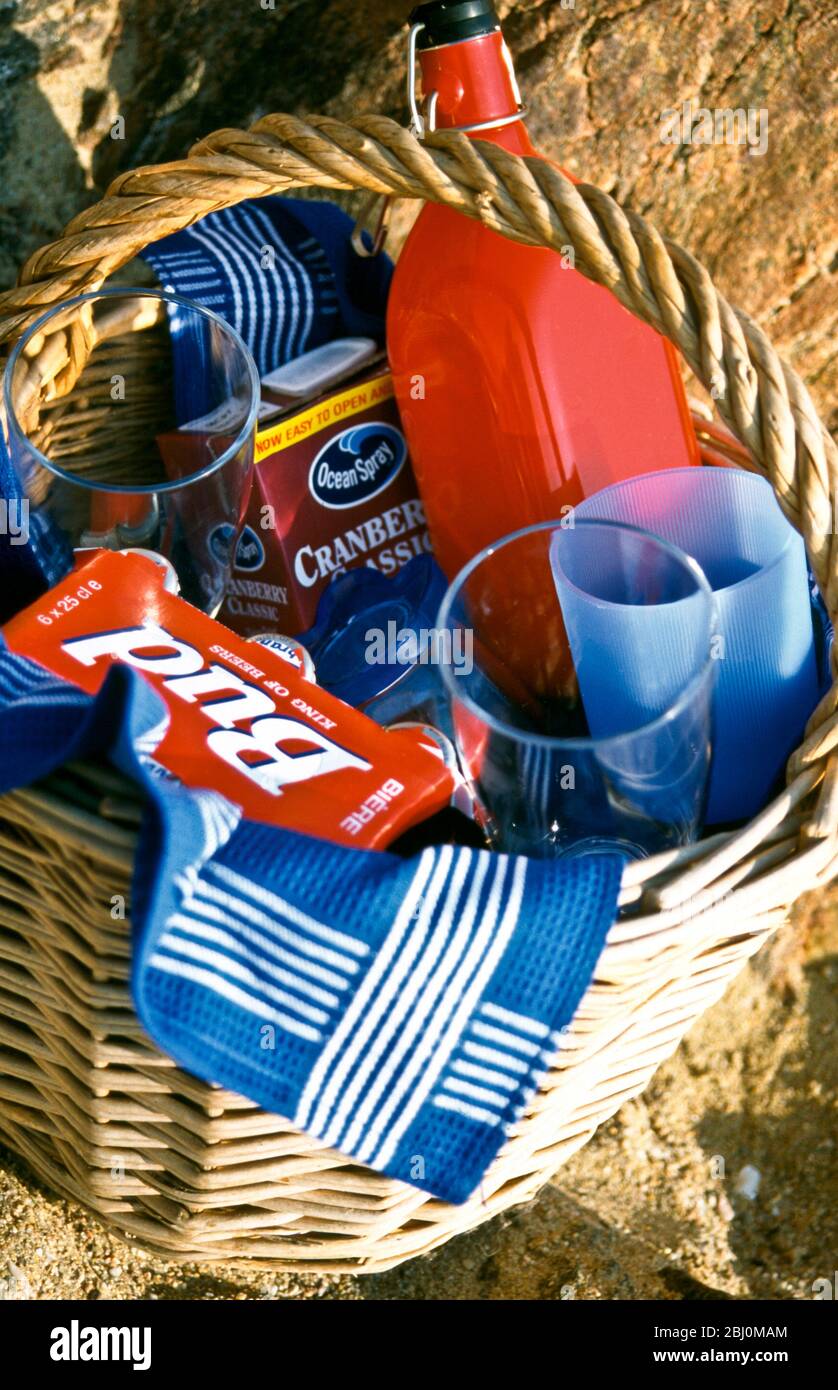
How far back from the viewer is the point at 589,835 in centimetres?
71

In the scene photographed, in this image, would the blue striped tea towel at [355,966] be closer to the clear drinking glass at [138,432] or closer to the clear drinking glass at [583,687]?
the clear drinking glass at [583,687]

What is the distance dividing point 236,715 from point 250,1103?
19cm

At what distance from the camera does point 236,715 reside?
68 centimetres

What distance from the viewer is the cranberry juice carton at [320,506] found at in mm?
907

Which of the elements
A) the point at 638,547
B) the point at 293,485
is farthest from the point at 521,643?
the point at 293,485

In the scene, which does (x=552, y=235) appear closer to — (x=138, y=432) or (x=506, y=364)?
(x=506, y=364)

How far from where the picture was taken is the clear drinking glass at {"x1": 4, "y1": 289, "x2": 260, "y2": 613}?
0.80 metres

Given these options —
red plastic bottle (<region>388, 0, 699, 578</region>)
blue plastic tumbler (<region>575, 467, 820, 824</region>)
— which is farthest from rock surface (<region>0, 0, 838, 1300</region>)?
blue plastic tumbler (<region>575, 467, 820, 824</region>)

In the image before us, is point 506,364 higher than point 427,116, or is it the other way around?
point 427,116

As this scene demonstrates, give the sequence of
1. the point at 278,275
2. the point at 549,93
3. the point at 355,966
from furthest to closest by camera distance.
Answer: the point at 549,93 → the point at 278,275 → the point at 355,966

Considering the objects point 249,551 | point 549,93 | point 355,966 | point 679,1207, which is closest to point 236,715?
point 355,966

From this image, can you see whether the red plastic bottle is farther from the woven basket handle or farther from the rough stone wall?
the rough stone wall
